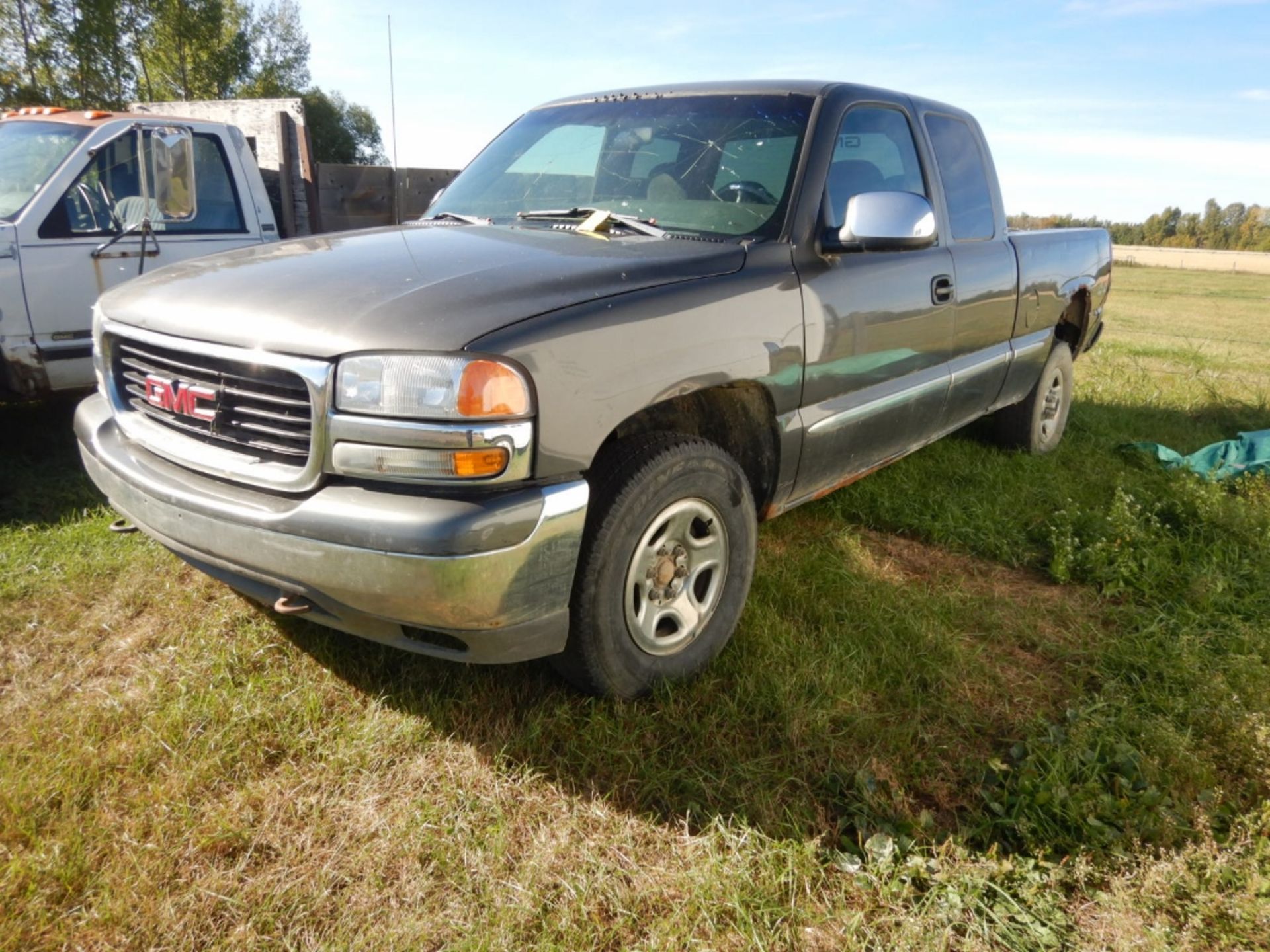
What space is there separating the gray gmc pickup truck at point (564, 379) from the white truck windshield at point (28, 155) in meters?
2.66

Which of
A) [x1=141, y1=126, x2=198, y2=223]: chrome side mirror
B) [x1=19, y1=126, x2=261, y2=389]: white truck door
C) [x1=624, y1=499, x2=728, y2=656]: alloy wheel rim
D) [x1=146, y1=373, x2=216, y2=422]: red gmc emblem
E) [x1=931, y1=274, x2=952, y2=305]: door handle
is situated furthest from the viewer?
[x1=19, y1=126, x2=261, y2=389]: white truck door

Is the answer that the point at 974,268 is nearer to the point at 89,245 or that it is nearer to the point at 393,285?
the point at 393,285

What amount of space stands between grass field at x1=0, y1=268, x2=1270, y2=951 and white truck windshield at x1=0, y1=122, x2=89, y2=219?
2.18 m

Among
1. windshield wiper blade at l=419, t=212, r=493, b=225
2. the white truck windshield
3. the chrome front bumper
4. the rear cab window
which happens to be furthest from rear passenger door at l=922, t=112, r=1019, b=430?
the white truck windshield

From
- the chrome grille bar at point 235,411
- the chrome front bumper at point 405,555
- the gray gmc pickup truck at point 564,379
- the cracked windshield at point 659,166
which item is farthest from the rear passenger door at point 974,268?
the chrome grille bar at point 235,411

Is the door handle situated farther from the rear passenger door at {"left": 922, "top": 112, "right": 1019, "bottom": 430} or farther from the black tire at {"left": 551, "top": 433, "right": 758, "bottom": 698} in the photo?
the black tire at {"left": 551, "top": 433, "right": 758, "bottom": 698}

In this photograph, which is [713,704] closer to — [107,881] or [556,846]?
[556,846]

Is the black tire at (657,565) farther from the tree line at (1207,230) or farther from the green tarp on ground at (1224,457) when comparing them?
the tree line at (1207,230)

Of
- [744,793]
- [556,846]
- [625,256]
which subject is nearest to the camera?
[556,846]

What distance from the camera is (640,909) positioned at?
71.1 inches

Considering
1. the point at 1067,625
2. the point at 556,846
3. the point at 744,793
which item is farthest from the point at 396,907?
the point at 1067,625

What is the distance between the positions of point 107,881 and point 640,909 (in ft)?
3.78

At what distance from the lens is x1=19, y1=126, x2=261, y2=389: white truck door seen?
4.37 metres

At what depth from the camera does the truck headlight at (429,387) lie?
Answer: 1.82m
